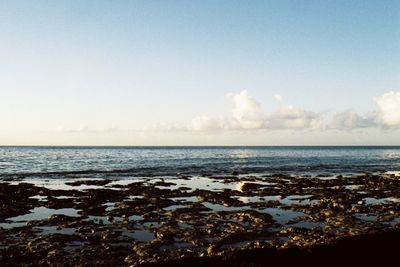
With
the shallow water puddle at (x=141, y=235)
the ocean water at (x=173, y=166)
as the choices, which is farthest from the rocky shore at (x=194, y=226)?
the ocean water at (x=173, y=166)

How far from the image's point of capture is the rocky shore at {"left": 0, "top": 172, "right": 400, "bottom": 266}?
11.4 m

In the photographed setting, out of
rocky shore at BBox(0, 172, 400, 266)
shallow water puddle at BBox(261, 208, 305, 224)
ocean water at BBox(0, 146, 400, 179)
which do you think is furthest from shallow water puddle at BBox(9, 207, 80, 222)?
ocean water at BBox(0, 146, 400, 179)

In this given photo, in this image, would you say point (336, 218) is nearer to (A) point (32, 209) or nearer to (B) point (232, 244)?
(B) point (232, 244)

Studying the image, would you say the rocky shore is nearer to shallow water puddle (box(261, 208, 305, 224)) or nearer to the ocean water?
shallow water puddle (box(261, 208, 305, 224))

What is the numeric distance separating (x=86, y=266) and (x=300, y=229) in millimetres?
9246

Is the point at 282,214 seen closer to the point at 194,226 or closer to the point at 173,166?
the point at 194,226

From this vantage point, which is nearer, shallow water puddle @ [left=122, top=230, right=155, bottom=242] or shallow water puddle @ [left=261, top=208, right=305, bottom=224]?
shallow water puddle @ [left=122, top=230, right=155, bottom=242]

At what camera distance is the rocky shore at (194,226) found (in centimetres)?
1144

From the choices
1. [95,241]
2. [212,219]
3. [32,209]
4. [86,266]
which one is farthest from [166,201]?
[86,266]

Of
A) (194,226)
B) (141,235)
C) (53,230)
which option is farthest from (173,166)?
(141,235)

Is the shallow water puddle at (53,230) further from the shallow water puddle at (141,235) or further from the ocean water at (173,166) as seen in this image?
the ocean water at (173,166)

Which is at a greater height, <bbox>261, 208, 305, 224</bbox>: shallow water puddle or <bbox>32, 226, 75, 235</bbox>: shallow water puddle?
<bbox>261, 208, 305, 224</bbox>: shallow water puddle

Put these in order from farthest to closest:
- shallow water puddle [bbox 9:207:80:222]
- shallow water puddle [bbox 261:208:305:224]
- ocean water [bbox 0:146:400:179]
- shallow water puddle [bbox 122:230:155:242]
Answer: ocean water [bbox 0:146:400:179], shallow water puddle [bbox 9:207:80:222], shallow water puddle [bbox 261:208:305:224], shallow water puddle [bbox 122:230:155:242]

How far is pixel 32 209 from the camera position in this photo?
69.8 feet
